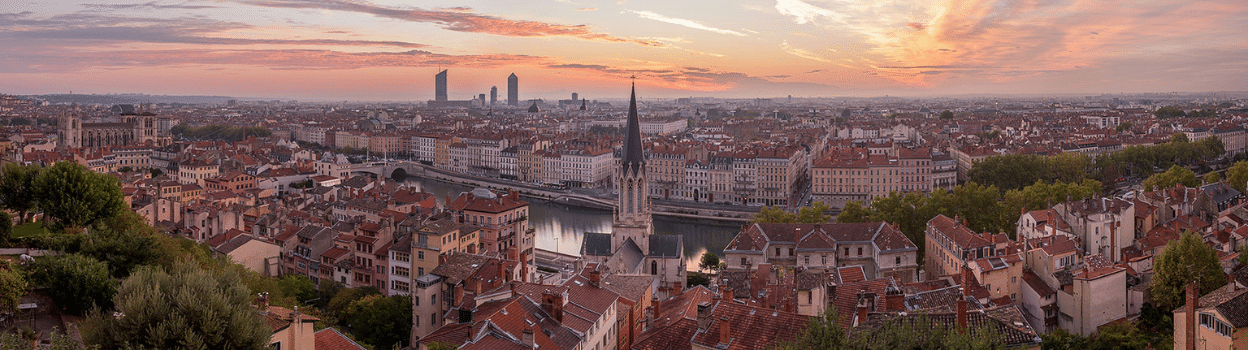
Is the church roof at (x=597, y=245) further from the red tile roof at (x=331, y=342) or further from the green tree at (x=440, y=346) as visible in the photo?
the red tile roof at (x=331, y=342)

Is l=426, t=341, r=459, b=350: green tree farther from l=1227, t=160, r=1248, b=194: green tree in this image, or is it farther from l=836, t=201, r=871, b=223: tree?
l=1227, t=160, r=1248, b=194: green tree

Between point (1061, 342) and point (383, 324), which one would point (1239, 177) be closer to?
point (1061, 342)

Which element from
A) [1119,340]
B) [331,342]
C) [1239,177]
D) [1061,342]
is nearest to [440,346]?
[331,342]

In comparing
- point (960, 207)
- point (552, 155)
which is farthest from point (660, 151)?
point (960, 207)

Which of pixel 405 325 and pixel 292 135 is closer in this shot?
pixel 405 325

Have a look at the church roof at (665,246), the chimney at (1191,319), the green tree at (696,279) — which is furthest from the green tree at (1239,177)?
the chimney at (1191,319)

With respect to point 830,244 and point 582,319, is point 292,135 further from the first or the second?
point 582,319
